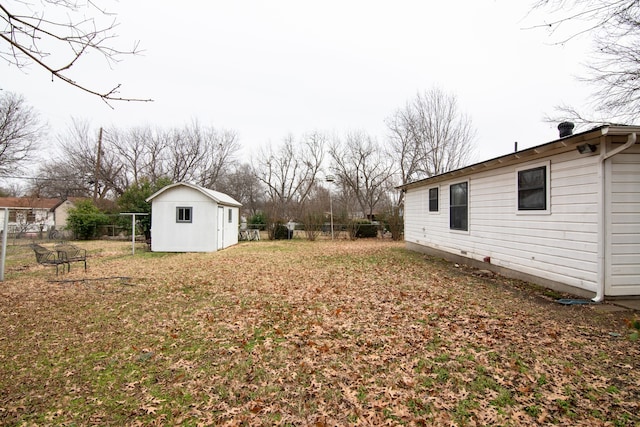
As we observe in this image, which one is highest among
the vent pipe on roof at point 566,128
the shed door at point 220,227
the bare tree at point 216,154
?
the bare tree at point 216,154

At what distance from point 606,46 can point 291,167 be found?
99.3 ft

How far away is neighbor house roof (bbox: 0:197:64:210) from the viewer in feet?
90.8

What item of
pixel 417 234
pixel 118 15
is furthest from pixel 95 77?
pixel 417 234

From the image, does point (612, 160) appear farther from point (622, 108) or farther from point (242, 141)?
point (242, 141)

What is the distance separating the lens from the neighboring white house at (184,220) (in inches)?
539

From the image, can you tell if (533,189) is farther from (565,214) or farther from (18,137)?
(18,137)

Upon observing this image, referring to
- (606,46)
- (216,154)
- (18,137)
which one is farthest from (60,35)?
(216,154)

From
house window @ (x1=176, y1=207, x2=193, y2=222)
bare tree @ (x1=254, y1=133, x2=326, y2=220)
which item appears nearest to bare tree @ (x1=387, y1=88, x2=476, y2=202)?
bare tree @ (x1=254, y1=133, x2=326, y2=220)

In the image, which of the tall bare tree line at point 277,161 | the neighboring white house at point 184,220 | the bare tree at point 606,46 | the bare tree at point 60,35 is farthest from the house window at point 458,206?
the tall bare tree line at point 277,161

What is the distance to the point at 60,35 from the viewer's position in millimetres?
2660

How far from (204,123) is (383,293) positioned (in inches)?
1199

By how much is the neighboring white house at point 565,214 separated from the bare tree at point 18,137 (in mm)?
24580

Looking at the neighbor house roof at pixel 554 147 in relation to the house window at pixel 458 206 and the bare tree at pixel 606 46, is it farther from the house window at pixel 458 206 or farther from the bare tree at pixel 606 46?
the bare tree at pixel 606 46

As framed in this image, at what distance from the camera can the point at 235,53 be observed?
11.7 m
